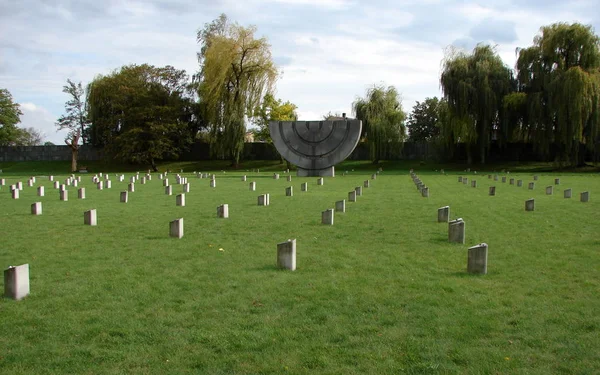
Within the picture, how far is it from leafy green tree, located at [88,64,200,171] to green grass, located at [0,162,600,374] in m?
31.8

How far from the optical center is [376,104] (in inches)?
1586

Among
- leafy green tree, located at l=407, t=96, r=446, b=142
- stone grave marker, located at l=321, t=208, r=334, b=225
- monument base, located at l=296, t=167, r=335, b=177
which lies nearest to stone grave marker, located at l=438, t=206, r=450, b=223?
stone grave marker, located at l=321, t=208, r=334, b=225

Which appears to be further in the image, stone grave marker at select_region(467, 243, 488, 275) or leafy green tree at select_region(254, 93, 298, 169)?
leafy green tree at select_region(254, 93, 298, 169)

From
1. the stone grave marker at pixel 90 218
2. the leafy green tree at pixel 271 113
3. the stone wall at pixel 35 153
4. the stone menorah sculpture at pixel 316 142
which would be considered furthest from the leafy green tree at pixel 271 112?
the stone grave marker at pixel 90 218

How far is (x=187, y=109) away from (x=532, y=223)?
38.2m

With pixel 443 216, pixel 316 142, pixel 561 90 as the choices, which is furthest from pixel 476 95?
pixel 443 216

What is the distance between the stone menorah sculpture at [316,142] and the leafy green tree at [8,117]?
1319 inches

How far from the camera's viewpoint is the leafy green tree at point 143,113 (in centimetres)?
4122

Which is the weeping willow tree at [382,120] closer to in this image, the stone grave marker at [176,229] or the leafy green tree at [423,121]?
the leafy green tree at [423,121]

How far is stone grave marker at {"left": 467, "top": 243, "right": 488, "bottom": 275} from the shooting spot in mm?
6250

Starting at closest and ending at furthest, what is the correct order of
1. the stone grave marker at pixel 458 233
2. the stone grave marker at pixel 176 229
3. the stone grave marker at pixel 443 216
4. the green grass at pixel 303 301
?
the green grass at pixel 303 301
the stone grave marker at pixel 458 233
the stone grave marker at pixel 176 229
the stone grave marker at pixel 443 216

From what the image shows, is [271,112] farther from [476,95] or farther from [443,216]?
[443,216]

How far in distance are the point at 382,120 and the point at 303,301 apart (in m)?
35.4

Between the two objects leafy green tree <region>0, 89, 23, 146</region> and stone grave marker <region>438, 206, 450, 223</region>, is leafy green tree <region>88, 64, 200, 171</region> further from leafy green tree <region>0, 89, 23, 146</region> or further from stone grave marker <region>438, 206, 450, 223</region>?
stone grave marker <region>438, 206, 450, 223</region>
